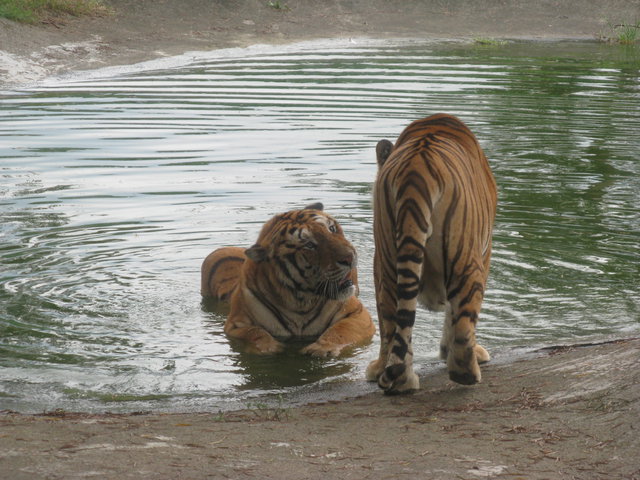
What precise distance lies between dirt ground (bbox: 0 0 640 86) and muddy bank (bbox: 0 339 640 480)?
Result: 12186mm

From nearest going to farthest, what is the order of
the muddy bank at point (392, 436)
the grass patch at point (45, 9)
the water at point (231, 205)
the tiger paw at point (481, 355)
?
the muddy bank at point (392, 436), the tiger paw at point (481, 355), the water at point (231, 205), the grass patch at point (45, 9)

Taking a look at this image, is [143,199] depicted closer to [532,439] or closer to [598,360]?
[598,360]

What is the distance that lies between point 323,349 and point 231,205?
331 cm

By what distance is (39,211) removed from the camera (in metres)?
8.30

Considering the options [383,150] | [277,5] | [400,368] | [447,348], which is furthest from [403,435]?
Answer: [277,5]

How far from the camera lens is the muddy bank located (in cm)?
324

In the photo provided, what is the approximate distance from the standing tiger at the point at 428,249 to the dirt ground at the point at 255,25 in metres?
12.0

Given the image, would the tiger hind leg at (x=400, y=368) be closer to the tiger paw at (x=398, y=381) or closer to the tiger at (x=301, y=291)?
the tiger paw at (x=398, y=381)

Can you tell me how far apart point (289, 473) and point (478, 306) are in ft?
4.28

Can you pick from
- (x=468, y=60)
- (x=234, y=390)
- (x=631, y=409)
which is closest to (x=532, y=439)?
(x=631, y=409)

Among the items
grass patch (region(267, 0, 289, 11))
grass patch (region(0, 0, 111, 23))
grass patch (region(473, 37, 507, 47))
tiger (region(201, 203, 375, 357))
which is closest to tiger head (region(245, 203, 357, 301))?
tiger (region(201, 203, 375, 357))

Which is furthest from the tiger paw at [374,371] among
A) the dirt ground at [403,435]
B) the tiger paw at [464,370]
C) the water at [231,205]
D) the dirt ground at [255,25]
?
the dirt ground at [255,25]

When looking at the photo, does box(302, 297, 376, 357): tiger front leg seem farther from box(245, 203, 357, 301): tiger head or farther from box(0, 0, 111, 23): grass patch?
box(0, 0, 111, 23): grass patch

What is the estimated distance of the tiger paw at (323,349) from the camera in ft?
17.9
